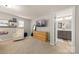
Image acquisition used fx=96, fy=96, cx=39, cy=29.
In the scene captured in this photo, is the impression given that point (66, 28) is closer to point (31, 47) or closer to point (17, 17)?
point (31, 47)

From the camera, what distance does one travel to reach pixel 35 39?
1.81 meters

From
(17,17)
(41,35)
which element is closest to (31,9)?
(17,17)

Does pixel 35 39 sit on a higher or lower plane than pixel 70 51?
higher

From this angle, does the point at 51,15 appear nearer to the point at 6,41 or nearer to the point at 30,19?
the point at 30,19

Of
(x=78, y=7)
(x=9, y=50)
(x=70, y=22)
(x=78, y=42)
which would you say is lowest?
(x=9, y=50)

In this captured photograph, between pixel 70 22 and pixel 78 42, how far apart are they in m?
0.37

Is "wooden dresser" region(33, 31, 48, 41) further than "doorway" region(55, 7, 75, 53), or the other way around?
"wooden dresser" region(33, 31, 48, 41)

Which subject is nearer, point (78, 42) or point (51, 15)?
point (78, 42)

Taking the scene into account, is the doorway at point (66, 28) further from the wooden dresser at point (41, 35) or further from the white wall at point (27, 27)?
the white wall at point (27, 27)

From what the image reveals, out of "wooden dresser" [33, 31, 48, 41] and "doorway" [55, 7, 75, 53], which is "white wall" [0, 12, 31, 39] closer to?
"wooden dresser" [33, 31, 48, 41]

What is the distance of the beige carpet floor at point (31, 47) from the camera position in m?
1.64

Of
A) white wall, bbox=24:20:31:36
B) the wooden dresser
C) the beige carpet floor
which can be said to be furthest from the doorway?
white wall, bbox=24:20:31:36

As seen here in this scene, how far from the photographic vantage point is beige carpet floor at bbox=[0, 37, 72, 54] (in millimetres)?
1635
